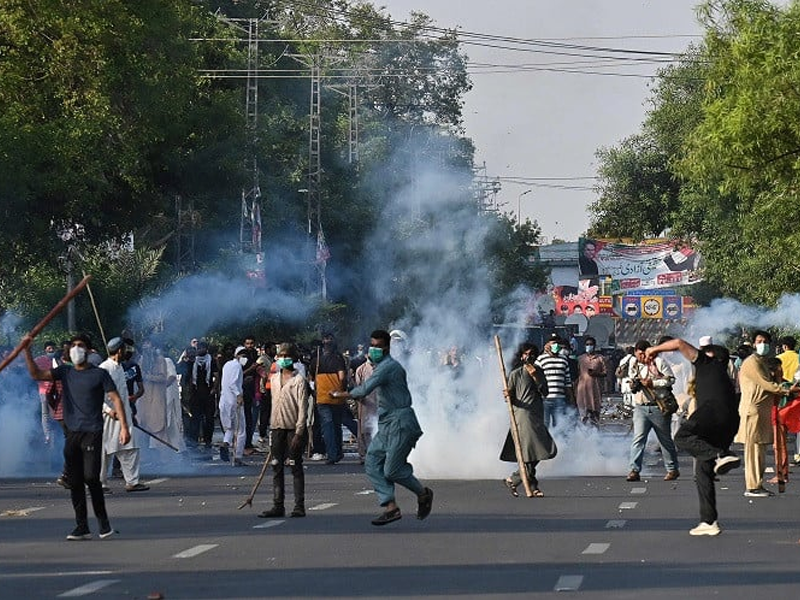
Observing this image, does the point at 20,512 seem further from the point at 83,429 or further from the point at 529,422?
the point at 529,422

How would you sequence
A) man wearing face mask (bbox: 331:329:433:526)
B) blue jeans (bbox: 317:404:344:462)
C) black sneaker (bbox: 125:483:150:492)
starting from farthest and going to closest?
blue jeans (bbox: 317:404:344:462) → black sneaker (bbox: 125:483:150:492) → man wearing face mask (bbox: 331:329:433:526)

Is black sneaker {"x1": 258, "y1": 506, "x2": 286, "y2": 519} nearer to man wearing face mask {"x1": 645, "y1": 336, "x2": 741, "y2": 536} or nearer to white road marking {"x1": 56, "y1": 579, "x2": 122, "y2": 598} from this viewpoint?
man wearing face mask {"x1": 645, "y1": 336, "x2": 741, "y2": 536}

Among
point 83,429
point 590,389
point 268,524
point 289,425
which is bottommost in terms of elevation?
point 268,524

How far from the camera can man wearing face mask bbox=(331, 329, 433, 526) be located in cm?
1864

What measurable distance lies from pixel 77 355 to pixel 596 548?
192 inches

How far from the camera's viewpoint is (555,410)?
29000 mm

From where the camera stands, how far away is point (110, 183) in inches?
1537

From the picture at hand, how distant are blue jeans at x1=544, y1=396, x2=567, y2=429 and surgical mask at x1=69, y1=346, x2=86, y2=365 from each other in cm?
1174

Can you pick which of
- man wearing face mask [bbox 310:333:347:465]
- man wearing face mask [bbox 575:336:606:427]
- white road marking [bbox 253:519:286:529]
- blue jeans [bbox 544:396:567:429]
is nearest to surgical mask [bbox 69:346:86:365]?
white road marking [bbox 253:519:286:529]

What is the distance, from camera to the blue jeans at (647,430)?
85.3 feet

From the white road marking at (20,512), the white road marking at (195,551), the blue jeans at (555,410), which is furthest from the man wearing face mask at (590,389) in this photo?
the white road marking at (195,551)

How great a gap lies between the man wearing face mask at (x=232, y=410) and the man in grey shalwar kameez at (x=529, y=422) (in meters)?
7.27

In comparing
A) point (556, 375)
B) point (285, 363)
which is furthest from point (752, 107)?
point (285, 363)

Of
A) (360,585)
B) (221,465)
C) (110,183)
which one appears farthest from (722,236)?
(360,585)
